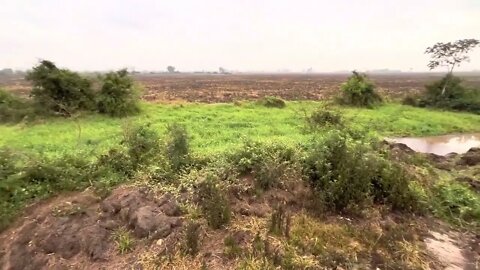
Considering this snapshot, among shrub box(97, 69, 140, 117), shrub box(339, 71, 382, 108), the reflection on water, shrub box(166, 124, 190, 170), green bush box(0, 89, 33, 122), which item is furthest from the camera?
shrub box(339, 71, 382, 108)

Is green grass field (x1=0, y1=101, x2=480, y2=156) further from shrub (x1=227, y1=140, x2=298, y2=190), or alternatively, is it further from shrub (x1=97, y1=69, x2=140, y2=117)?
shrub (x1=227, y1=140, x2=298, y2=190)

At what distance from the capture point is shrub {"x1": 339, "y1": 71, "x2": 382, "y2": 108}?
81.0ft

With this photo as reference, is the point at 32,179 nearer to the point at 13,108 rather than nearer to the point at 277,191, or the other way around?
the point at 277,191

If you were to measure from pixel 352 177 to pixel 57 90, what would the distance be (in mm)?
15316

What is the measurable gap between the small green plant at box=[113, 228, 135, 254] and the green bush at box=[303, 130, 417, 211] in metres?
3.16

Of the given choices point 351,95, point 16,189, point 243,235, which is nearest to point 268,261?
point 243,235

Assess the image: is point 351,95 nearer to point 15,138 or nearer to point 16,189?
point 15,138

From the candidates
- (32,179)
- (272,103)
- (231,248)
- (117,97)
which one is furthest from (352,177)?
(272,103)

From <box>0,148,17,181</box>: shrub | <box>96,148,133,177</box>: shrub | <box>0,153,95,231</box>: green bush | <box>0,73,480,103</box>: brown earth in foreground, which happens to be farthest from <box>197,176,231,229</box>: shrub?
<box>0,73,480,103</box>: brown earth in foreground

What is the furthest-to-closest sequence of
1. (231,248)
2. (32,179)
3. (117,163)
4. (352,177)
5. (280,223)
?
(117,163) < (32,179) < (352,177) < (280,223) < (231,248)

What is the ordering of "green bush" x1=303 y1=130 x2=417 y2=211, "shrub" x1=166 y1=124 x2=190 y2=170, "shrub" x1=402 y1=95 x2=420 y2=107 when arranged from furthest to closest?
"shrub" x1=402 y1=95 x2=420 y2=107 < "shrub" x1=166 y1=124 x2=190 y2=170 < "green bush" x1=303 y1=130 x2=417 y2=211

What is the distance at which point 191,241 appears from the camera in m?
5.67

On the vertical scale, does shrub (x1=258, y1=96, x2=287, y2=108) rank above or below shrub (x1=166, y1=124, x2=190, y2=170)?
below

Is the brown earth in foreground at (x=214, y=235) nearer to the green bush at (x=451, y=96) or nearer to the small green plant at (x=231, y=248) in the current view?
the small green plant at (x=231, y=248)
